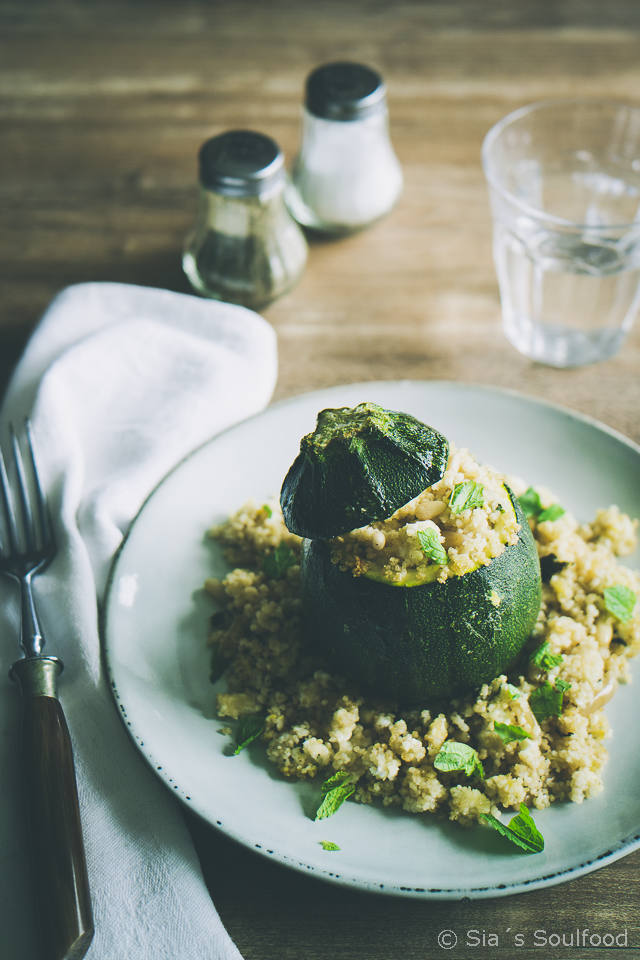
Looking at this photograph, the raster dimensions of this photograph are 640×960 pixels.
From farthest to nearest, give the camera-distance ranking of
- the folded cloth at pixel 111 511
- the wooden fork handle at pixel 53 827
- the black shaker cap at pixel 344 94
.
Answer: the black shaker cap at pixel 344 94, the folded cloth at pixel 111 511, the wooden fork handle at pixel 53 827

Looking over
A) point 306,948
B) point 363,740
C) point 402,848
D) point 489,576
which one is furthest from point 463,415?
point 306,948

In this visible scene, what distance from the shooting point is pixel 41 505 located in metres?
1.39

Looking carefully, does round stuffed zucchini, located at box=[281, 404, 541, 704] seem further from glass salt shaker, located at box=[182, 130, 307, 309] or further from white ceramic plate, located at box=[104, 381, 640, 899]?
glass salt shaker, located at box=[182, 130, 307, 309]

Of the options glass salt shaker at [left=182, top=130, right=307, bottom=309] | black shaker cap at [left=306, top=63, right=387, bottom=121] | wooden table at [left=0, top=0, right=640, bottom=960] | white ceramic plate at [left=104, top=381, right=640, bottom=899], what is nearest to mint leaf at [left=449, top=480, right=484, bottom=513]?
white ceramic plate at [left=104, top=381, right=640, bottom=899]

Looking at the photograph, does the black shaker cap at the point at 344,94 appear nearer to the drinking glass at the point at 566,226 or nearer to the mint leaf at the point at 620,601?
the drinking glass at the point at 566,226

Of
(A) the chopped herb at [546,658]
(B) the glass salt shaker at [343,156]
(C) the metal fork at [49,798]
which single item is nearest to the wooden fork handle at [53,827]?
(C) the metal fork at [49,798]

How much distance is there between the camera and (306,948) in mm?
983

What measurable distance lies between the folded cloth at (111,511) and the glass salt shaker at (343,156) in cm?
45

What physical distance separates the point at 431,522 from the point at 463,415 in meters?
0.49

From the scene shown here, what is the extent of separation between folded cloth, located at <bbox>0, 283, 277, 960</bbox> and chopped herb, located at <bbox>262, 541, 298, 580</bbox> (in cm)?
27

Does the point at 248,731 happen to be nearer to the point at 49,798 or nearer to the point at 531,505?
the point at 49,798

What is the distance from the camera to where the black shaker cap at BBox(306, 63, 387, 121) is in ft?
5.89

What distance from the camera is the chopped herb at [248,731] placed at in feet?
3.52

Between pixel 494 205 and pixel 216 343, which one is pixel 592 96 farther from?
pixel 216 343
